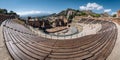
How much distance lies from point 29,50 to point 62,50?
2.12 m

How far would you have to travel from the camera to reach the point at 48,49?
25.7 ft


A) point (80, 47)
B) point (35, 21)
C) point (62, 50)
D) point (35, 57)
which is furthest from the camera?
point (35, 21)

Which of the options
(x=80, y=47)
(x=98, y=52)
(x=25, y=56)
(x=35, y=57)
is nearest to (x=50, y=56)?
(x=35, y=57)

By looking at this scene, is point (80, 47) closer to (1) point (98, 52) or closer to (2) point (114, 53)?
(1) point (98, 52)

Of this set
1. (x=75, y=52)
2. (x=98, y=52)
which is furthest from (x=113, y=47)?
(x=75, y=52)

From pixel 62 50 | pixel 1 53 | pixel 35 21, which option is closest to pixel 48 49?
pixel 62 50

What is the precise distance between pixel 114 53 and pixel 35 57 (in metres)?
5.13

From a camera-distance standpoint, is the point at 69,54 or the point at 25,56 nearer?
the point at 25,56

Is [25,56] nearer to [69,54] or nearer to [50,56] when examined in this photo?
[50,56]

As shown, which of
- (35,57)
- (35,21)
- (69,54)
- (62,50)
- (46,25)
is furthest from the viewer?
(46,25)

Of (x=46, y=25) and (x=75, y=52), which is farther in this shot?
(x=46, y=25)

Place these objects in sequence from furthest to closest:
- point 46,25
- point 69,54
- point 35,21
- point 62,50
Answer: point 46,25 → point 35,21 → point 62,50 → point 69,54

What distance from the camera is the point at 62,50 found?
7.79 metres

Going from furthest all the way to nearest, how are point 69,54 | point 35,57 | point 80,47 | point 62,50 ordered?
point 80,47
point 62,50
point 69,54
point 35,57
